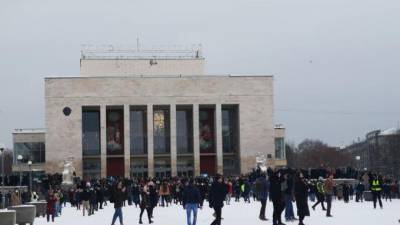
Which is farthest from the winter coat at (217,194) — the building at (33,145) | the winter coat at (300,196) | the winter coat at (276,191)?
the building at (33,145)

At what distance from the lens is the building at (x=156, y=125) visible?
7219cm

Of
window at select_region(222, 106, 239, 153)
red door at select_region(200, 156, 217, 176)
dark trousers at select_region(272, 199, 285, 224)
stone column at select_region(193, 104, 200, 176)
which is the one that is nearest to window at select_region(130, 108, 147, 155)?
stone column at select_region(193, 104, 200, 176)

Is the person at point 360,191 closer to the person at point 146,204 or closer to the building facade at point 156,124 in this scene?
the person at point 146,204

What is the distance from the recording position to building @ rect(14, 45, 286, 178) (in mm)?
72188

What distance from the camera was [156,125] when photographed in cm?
7569

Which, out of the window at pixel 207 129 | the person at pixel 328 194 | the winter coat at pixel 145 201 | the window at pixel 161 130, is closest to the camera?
the person at pixel 328 194

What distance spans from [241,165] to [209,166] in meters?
4.32

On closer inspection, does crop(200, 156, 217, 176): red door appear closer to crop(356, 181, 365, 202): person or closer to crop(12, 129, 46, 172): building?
crop(12, 129, 46, 172): building

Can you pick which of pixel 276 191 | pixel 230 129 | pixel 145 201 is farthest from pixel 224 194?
pixel 230 129

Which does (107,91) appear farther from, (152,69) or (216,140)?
(216,140)

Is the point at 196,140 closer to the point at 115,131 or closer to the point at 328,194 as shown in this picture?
the point at 115,131

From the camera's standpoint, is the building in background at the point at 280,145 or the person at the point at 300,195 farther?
the building in background at the point at 280,145

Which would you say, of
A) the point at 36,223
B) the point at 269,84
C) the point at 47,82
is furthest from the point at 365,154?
the point at 36,223

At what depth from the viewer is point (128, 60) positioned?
3066 inches
